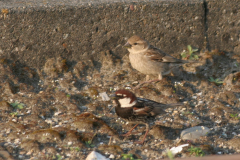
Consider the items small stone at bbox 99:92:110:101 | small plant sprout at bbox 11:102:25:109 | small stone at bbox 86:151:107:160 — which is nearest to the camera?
small stone at bbox 86:151:107:160

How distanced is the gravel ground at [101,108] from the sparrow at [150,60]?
0.63 feet

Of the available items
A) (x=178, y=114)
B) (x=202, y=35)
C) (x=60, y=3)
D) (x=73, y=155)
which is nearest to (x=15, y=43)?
(x=60, y=3)

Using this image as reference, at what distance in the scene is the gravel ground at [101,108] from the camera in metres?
3.91

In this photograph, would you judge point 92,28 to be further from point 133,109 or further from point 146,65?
point 133,109

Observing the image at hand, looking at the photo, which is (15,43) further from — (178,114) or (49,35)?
(178,114)

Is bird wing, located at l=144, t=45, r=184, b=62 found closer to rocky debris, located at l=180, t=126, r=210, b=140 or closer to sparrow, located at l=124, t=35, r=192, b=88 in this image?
sparrow, located at l=124, t=35, r=192, b=88

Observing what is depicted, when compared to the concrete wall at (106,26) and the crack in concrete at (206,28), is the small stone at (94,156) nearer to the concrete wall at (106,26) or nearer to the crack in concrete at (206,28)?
the concrete wall at (106,26)

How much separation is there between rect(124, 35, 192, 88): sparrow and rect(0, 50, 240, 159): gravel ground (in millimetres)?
193

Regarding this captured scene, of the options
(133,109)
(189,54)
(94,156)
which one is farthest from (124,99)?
(189,54)

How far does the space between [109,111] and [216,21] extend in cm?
260

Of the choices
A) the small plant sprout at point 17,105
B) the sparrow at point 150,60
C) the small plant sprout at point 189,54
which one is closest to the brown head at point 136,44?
the sparrow at point 150,60

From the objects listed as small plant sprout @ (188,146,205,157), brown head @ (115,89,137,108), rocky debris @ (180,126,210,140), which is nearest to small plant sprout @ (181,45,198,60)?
rocky debris @ (180,126,210,140)

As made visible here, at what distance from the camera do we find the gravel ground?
3.91m

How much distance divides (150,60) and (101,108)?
51.8 inches
